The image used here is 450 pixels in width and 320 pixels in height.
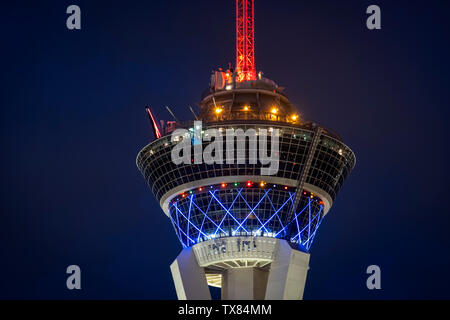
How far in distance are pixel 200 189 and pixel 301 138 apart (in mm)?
15691

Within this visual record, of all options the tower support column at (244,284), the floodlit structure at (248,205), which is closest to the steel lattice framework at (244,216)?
the floodlit structure at (248,205)

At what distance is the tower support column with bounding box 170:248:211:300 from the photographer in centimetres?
16000

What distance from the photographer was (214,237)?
531 feet

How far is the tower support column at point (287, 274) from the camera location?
158 metres

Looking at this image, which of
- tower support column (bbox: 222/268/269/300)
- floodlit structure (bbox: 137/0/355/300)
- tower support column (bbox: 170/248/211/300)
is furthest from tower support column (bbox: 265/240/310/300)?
tower support column (bbox: 170/248/211/300)

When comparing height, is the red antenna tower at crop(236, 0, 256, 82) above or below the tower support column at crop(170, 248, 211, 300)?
above

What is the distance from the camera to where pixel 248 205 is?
530 ft

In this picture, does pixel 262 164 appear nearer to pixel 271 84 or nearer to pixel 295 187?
pixel 295 187

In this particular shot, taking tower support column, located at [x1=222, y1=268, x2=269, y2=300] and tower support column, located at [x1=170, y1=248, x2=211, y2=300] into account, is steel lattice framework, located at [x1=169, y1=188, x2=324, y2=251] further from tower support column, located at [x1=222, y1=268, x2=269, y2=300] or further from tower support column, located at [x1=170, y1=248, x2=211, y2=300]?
tower support column, located at [x1=222, y1=268, x2=269, y2=300]

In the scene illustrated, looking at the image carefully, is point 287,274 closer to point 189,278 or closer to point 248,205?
point 248,205

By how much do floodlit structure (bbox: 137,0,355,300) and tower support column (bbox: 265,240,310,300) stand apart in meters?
0.13

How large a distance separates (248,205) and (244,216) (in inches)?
63.1

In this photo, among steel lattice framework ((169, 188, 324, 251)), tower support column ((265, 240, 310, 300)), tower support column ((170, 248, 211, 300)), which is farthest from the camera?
steel lattice framework ((169, 188, 324, 251))

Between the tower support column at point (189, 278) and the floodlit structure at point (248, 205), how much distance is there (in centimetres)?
14
